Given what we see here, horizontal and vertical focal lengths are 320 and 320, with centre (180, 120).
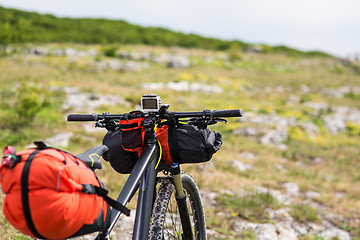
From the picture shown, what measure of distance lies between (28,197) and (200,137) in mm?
1229

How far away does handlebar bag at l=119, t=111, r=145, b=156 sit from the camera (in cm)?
209

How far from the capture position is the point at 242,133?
1003cm

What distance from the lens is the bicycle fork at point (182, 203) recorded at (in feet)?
7.97

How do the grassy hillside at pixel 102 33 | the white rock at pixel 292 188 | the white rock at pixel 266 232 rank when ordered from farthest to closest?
the grassy hillside at pixel 102 33, the white rock at pixel 292 188, the white rock at pixel 266 232

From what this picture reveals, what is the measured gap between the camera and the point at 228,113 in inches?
83.0

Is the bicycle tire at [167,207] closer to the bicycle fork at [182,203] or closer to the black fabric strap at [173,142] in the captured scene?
the bicycle fork at [182,203]

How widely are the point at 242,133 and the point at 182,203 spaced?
7651 mm

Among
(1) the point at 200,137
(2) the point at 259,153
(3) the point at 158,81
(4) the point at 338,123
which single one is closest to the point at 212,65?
(3) the point at 158,81

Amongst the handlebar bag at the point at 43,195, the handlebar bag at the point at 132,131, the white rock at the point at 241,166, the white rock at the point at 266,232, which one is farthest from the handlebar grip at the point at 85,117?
the white rock at the point at 241,166

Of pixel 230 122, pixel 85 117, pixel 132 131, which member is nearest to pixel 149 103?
pixel 132 131

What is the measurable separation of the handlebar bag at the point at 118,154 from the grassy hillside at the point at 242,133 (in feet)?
2.64

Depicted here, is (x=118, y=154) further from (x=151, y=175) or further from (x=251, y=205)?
(x=251, y=205)

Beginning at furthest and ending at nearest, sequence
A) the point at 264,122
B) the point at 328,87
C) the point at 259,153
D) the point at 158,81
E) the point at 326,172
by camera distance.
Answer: the point at 328,87 → the point at 158,81 → the point at 264,122 → the point at 259,153 → the point at 326,172

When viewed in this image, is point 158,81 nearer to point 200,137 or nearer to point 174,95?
point 174,95
